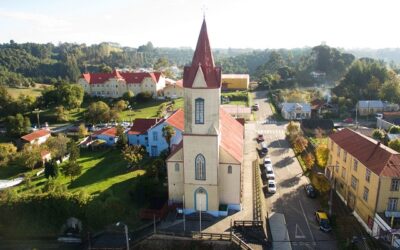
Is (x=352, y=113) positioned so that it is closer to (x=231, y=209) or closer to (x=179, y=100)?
(x=179, y=100)

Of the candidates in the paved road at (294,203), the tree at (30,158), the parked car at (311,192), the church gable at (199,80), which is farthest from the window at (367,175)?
the tree at (30,158)

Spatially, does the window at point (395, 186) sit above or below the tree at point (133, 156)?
above

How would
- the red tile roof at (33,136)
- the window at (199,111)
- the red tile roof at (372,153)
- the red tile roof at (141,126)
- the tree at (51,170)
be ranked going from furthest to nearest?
the red tile roof at (33,136), the red tile roof at (141,126), the tree at (51,170), the window at (199,111), the red tile roof at (372,153)

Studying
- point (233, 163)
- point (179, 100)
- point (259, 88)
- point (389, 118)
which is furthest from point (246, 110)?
point (233, 163)

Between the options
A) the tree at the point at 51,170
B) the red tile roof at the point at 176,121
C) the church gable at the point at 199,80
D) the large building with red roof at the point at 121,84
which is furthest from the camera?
the large building with red roof at the point at 121,84

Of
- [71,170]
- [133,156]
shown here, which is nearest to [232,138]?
[133,156]

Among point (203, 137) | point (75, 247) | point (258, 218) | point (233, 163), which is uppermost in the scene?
point (203, 137)

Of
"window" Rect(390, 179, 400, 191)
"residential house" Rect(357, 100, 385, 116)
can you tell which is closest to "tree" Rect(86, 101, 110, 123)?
"window" Rect(390, 179, 400, 191)

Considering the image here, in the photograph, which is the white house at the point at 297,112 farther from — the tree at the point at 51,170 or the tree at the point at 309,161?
the tree at the point at 51,170
